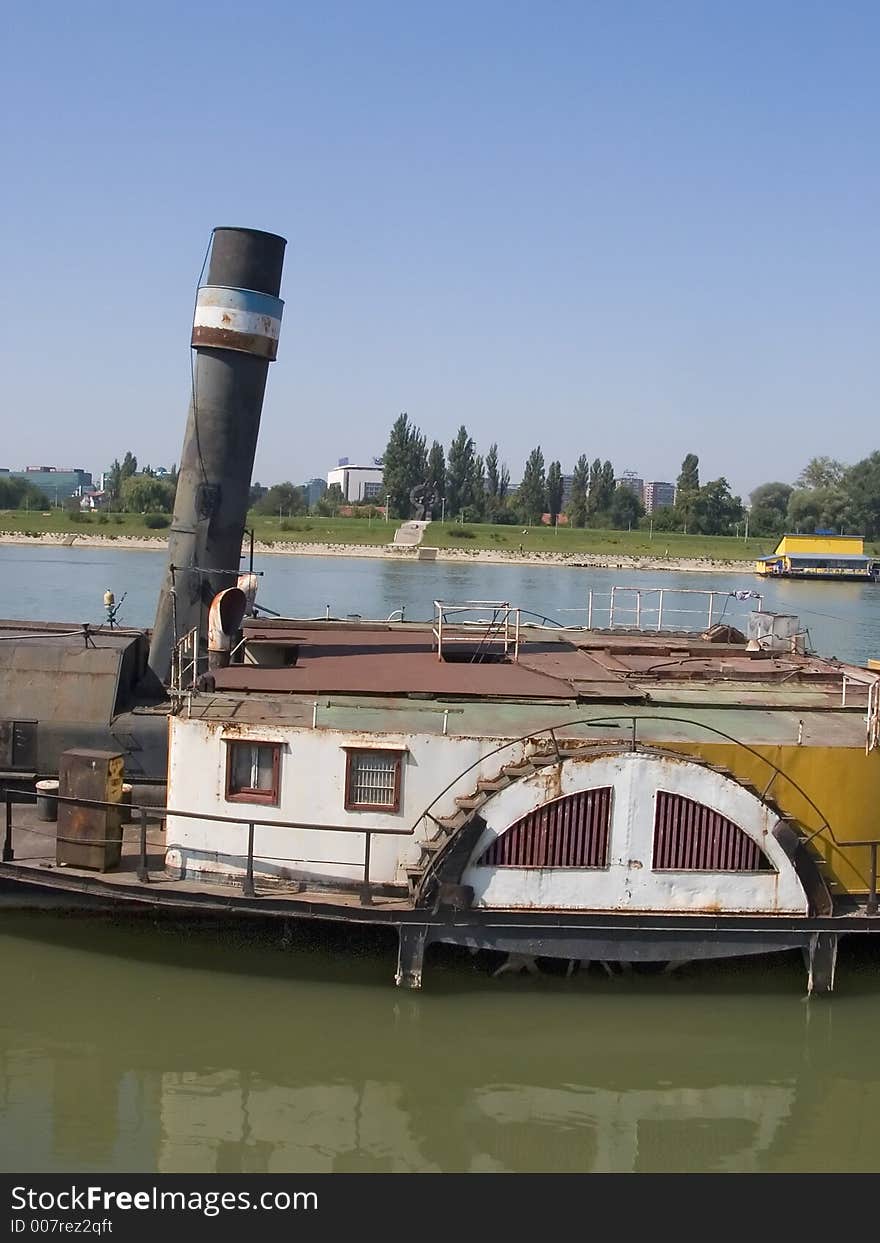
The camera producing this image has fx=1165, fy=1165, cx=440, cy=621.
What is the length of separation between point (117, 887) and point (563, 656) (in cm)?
703

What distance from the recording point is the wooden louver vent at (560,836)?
1121cm

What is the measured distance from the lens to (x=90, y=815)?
473 inches

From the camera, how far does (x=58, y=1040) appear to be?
440 inches

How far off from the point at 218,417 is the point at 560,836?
775 centimetres

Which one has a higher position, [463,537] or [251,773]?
[463,537]

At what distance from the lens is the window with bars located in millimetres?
11688

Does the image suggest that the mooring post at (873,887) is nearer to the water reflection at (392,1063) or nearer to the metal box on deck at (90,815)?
the water reflection at (392,1063)

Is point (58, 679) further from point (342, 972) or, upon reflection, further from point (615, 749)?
point (615, 749)

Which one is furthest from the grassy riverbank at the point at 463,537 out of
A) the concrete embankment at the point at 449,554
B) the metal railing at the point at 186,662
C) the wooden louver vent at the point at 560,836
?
the wooden louver vent at the point at 560,836

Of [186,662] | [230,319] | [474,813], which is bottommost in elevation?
[474,813]

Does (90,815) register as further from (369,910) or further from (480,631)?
(480,631)

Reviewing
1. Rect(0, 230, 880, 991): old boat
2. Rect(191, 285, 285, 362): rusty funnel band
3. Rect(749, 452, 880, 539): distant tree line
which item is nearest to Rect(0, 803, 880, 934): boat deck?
Rect(0, 230, 880, 991): old boat

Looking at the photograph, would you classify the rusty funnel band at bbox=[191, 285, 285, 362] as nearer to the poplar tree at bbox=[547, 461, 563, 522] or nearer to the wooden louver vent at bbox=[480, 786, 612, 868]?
the wooden louver vent at bbox=[480, 786, 612, 868]

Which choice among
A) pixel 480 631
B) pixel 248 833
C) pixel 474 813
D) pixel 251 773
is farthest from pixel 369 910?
pixel 480 631
